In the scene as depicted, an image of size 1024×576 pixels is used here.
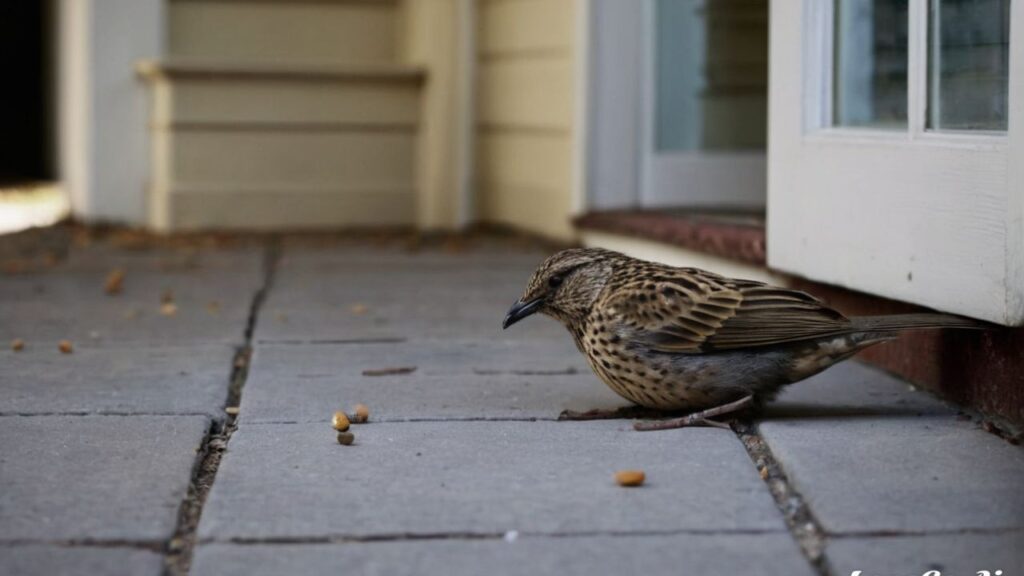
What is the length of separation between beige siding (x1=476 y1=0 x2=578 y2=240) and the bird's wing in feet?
11.9

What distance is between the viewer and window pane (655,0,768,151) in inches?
269

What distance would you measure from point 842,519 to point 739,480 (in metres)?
0.35

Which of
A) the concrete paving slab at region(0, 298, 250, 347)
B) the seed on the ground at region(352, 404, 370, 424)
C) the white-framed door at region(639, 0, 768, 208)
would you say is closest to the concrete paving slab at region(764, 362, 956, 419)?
the seed on the ground at region(352, 404, 370, 424)

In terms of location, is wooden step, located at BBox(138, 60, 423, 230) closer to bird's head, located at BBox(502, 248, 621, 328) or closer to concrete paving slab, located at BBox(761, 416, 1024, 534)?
bird's head, located at BBox(502, 248, 621, 328)

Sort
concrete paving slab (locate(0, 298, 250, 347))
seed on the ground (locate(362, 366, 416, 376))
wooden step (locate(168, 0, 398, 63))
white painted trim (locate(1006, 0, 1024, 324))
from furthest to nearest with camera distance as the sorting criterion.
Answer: wooden step (locate(168, 0, 398, 63)) < concrete paving slab (locate(0, 298, 250, 347)) < seed on the ground (locate(362, 366, 416, 376)) < white painted trim (locate(1006, 0, 1024, 324))

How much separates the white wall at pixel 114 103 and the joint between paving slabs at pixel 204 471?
12.0ft

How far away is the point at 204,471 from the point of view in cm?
326

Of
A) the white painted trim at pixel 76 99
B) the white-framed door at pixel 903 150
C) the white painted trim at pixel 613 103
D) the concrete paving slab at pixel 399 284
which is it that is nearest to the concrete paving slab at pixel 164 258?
the concrete paving slab at pixel 399 284

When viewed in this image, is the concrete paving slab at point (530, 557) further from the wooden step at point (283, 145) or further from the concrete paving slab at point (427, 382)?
the wooden step at point (283, 145)

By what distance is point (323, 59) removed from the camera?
29.4ft

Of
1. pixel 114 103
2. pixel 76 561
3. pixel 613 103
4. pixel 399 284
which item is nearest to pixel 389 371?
pixel 76 561

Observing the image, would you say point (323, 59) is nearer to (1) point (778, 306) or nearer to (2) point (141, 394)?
(2) point (141, 394)

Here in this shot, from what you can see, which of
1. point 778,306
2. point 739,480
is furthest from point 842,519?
point 778,306

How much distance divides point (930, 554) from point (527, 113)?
18.5ft
